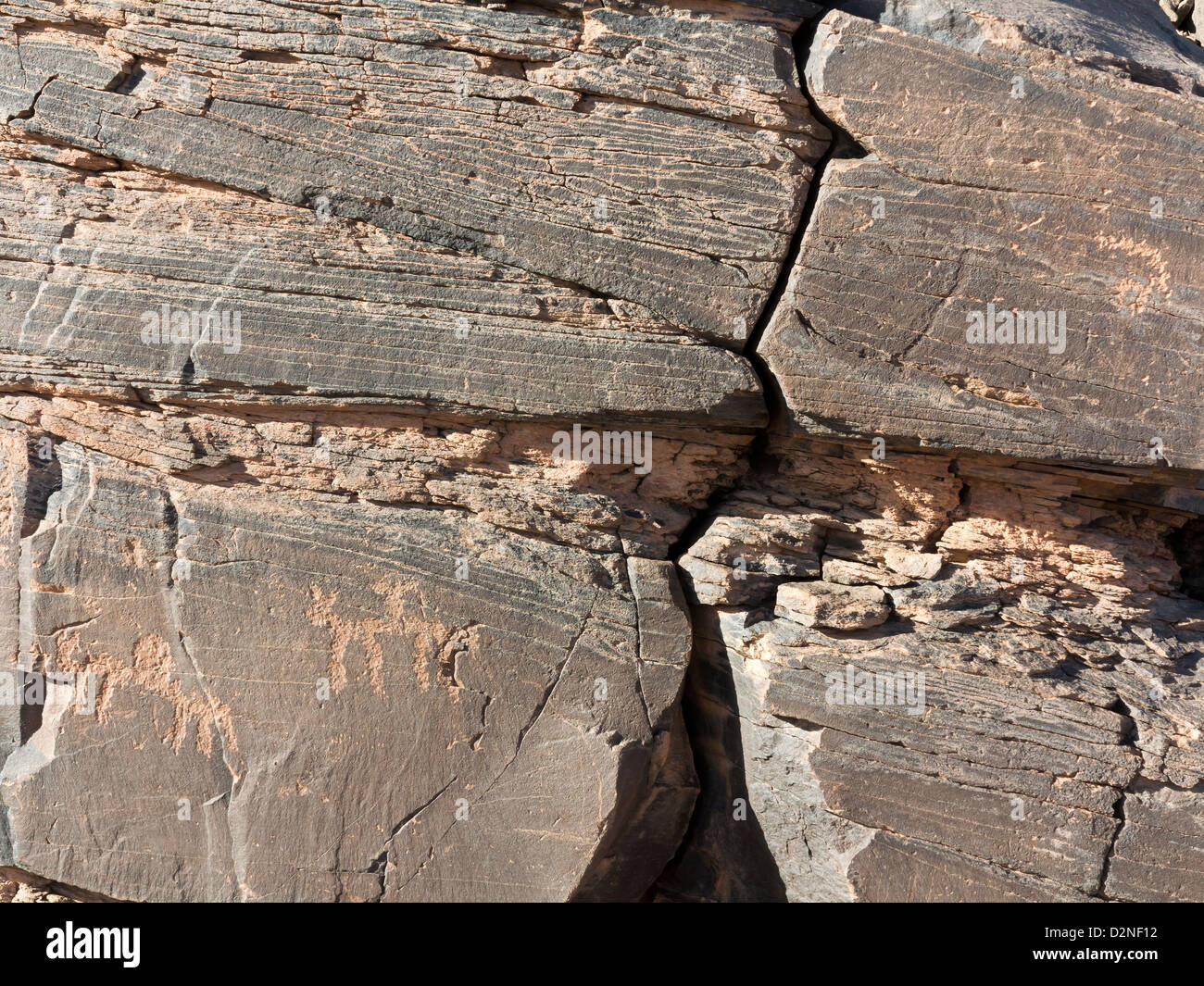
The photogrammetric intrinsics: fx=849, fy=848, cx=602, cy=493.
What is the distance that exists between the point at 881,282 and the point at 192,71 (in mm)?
3639

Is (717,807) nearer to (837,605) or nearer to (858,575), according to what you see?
(837,605)

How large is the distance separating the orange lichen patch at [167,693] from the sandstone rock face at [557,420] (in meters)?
0.02

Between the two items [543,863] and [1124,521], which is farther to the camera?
[1124,521]

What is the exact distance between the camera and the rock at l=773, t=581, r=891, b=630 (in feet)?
13.8

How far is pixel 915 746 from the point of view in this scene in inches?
161

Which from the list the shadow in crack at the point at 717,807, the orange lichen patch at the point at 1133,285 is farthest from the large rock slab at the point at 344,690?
the orange lichen patch at the point at 1133,285

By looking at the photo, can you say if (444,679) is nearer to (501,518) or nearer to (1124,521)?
(501,518)

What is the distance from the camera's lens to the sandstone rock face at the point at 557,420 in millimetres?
4094

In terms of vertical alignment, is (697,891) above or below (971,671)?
below

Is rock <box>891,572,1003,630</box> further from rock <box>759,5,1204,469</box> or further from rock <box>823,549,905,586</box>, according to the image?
rock <box>759,5,1204,469</box>

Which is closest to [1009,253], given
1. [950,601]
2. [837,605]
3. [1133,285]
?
[1133,285]

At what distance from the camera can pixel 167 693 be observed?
14.1 ft

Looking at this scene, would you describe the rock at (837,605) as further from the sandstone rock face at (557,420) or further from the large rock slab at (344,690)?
the large rock slab at (344,690)
